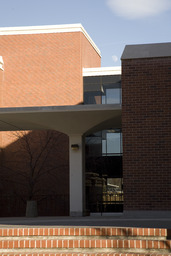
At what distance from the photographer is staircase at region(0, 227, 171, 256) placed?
7.45m

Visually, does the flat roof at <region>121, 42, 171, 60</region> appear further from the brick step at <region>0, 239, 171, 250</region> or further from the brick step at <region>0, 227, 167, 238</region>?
the brick step at <region>0, 239, 171, 250</region>

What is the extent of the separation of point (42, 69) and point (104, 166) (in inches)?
315

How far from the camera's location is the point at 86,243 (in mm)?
7758

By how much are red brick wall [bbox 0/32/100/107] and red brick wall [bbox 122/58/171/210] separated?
16271mm

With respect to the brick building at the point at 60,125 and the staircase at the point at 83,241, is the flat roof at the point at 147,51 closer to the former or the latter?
the brick building at the point at 60,125

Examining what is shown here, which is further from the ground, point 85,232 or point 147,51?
point 147,51

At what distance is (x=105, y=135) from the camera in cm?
2809

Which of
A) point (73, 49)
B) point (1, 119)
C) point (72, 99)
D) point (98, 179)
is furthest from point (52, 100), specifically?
point (1, 119)

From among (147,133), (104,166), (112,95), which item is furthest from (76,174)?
(112,95)

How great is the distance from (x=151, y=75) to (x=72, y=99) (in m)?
16.5

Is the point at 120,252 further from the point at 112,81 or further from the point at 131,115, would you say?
the point at 112,81

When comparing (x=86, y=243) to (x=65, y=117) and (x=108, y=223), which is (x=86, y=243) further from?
(x=65, y=117)

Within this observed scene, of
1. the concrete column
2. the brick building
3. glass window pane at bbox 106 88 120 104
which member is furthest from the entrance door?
the concrete column

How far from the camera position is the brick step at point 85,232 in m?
7.90
